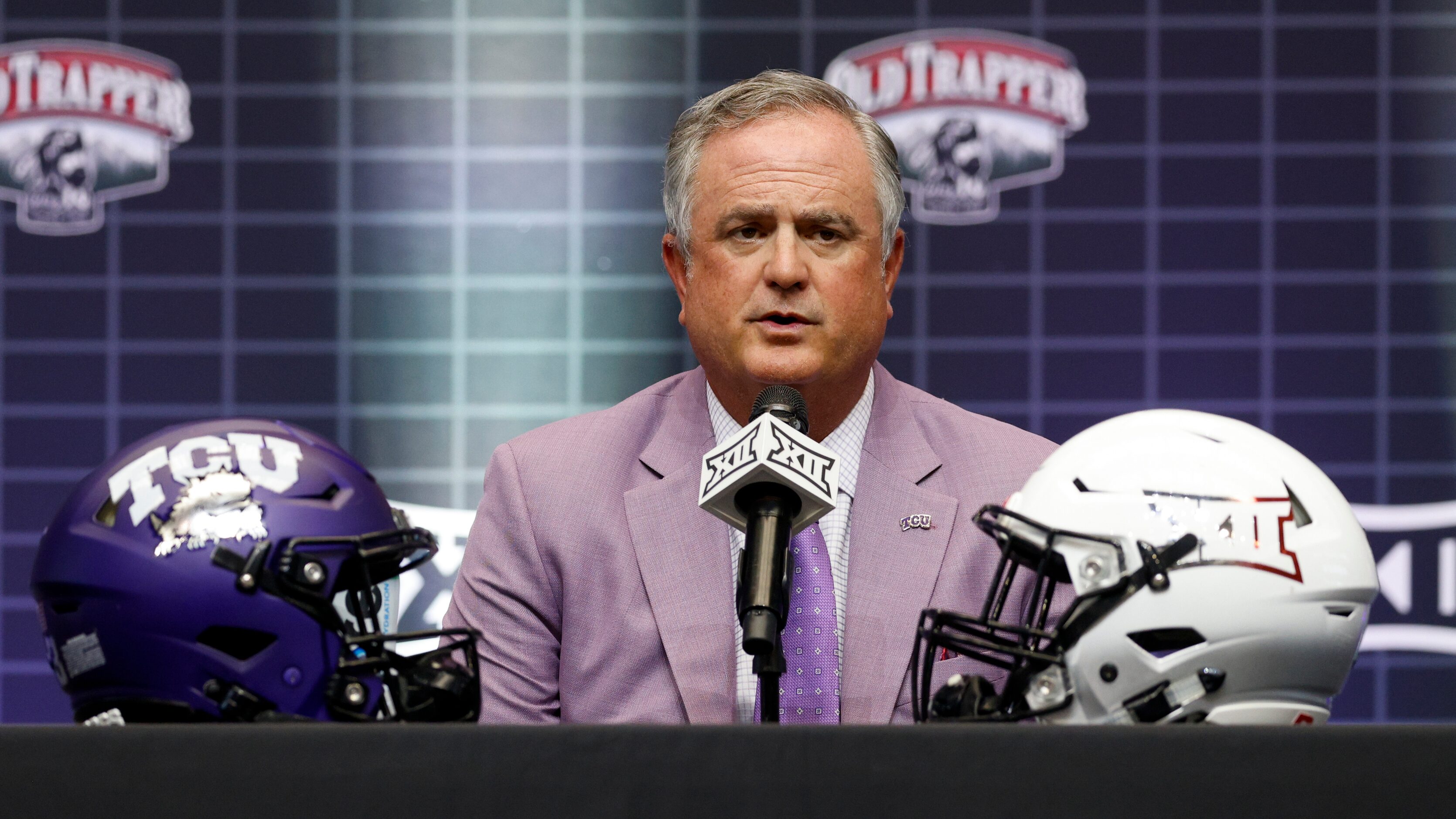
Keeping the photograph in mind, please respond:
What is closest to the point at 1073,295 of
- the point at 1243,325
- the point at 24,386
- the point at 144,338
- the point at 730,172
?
the point at 1243,325

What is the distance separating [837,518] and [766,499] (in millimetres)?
607

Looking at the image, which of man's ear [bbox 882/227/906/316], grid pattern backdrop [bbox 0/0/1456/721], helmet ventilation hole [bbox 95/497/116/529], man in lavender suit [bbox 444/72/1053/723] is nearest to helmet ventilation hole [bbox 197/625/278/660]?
helmet ventilation hole [bbox 95/497/116/529]

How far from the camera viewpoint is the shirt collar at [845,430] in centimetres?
201

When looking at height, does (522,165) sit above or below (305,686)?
above

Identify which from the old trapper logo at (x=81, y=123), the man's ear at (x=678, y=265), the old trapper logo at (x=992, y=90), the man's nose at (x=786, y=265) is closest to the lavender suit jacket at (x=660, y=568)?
the man's ear at (x=678, y=265)

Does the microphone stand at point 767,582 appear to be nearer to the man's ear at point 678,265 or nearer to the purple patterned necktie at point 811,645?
the purple patterned necktie at point 811,645

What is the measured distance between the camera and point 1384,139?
11.3 ft

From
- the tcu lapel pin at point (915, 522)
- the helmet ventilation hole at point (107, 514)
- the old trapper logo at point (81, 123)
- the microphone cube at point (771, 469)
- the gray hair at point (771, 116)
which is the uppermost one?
the old trapper logo at point (81, 123)

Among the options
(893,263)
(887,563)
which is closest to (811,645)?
(887,563)

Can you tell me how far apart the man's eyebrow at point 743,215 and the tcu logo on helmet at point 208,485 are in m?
0.71

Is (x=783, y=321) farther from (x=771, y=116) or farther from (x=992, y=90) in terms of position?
(x=992, y=90)

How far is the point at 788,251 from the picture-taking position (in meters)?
1.87

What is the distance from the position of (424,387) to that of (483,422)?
0.18 metres

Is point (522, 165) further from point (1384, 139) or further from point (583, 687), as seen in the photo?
point (1384, 139)
